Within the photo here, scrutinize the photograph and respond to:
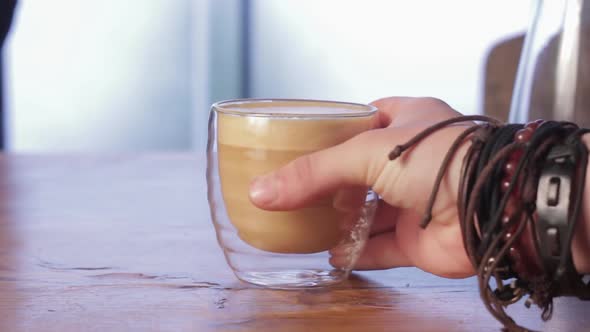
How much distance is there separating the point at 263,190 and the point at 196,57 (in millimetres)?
2778

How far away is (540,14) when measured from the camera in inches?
31.5

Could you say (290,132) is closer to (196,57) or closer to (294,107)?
(294,107)

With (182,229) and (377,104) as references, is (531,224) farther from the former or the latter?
(182,229)

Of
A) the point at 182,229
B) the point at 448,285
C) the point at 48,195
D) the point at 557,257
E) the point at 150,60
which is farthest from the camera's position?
the point at 150,60

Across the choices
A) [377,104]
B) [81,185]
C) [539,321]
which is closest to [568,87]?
[377,104]

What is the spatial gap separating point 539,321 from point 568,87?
0.37 meters

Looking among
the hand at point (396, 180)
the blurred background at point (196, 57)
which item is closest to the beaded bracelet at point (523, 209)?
the hand at point (396, 180)

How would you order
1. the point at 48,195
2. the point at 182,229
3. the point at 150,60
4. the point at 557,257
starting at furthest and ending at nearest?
the point at 150,60
the point at 48,195
the point at 182,229
the point at 557,257

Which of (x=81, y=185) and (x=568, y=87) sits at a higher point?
(x=568, y=87)

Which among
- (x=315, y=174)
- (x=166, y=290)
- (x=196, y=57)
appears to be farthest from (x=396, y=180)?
(x=196, y=57)

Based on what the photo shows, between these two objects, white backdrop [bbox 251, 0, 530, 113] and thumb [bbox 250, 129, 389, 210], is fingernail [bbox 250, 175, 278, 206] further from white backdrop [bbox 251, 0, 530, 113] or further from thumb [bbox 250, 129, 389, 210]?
white backdrop [bbox 251, 0, 530, 113]

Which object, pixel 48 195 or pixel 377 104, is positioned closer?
pixel 377 104

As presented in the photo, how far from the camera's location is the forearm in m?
0.50

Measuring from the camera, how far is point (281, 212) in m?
0.53
